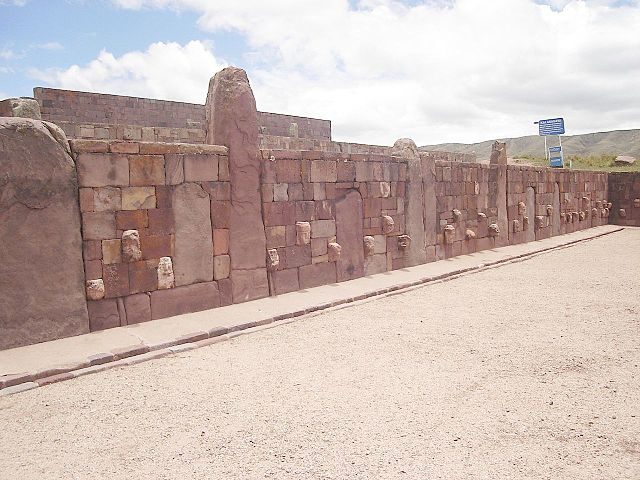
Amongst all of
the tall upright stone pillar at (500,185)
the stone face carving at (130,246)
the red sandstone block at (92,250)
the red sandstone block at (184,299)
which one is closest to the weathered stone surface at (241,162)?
the red sandstone block at (184,299)

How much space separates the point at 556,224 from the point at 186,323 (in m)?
15.3

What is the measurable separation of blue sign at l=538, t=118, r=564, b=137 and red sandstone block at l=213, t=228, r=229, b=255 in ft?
85.1

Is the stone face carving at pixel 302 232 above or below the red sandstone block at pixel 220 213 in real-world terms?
below

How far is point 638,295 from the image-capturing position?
7.88m

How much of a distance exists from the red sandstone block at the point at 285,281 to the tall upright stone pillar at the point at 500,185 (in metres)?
7.59

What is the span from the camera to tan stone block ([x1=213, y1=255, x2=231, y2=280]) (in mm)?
7266

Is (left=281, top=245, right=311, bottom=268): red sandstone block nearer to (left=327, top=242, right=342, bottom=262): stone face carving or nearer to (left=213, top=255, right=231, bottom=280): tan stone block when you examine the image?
(left=327, top=242, right=342, bottom=262): stone face carving

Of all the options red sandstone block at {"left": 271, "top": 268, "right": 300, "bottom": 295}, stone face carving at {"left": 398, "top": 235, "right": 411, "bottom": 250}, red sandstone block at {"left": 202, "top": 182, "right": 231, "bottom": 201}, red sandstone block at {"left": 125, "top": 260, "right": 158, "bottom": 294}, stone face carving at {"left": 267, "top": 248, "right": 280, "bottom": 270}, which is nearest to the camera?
red sandstone block at {"left": 125, "top": 260, "right": 158, "bottom": 294}

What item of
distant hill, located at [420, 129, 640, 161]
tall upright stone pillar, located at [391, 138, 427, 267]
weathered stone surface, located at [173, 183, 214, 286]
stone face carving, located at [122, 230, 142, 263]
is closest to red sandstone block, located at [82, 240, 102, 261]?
stone face carving, located at [122, 230, 142, 263]

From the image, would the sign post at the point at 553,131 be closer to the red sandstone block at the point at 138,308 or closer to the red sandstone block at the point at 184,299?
the red sandstone block at the point at 184,299

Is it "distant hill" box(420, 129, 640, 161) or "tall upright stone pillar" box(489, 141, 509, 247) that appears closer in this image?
"tall upright stone pillar" box(489, 141, 509, 247)

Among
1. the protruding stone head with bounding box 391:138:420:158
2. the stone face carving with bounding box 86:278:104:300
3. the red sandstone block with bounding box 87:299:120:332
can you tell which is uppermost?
the protruding stone head with bounding box 391:138:420:158

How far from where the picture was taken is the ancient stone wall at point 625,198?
72.6 feet

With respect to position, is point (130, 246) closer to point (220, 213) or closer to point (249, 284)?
point (220, 213)
